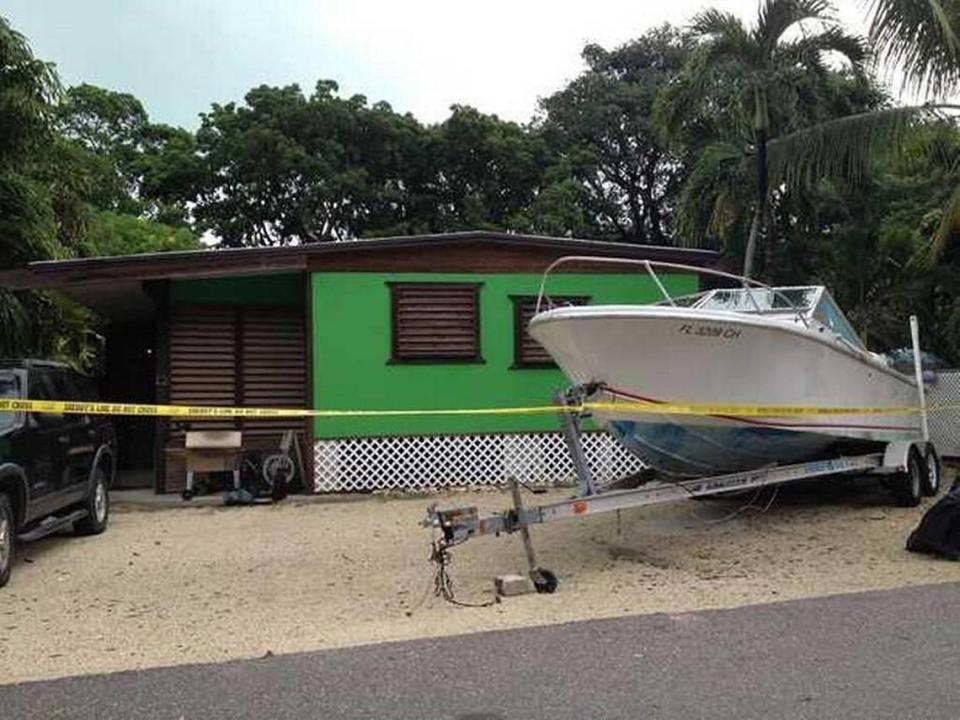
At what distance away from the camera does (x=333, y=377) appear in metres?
13.1

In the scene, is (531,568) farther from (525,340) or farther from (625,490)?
(525,340)

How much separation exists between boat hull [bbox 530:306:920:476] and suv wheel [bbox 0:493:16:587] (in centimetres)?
452

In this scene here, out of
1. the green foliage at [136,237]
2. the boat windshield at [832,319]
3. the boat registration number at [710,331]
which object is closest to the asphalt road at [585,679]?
the boat registration number at [710,331]

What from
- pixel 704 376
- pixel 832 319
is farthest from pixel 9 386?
pixel 832 319

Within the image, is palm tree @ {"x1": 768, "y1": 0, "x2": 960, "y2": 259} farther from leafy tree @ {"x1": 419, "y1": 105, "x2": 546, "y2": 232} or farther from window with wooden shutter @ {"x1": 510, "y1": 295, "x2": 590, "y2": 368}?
leafy tree @ {"x1": 419, "y1": 105, "x2": 546, "y2": 232}

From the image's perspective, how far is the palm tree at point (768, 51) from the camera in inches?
633

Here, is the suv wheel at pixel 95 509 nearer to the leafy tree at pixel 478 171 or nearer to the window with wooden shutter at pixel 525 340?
the window with wooden shutter at pixel 525 340

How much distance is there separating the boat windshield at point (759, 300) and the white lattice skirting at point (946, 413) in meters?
5.81

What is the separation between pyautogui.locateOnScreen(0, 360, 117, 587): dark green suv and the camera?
25.5 ft

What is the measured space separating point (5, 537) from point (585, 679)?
192 inches

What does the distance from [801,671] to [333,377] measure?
28.8ft

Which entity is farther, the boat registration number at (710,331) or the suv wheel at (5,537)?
the boat registration number at (710,331)

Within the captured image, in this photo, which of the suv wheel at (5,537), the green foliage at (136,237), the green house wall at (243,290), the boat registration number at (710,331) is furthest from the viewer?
the green foliage at (136,237)

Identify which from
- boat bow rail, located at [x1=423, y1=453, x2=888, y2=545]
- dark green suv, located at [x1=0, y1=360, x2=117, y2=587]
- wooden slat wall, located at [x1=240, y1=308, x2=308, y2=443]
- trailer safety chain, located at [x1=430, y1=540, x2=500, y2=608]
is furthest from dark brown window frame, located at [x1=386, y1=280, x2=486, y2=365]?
trailer safety chain, located at [x1=430, y1=540, x2=500, y2=608]
